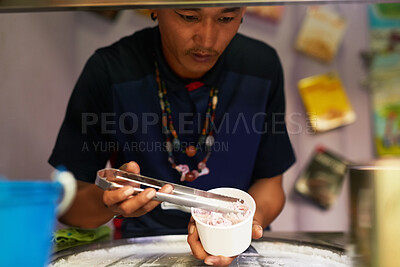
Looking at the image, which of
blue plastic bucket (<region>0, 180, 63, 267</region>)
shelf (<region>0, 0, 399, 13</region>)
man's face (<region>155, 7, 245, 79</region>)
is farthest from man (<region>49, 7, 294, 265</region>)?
blue plastic bucket (<region>0, 180, 63, 267</region>)

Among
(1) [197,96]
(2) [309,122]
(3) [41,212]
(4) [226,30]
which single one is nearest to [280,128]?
(2) [309,122]

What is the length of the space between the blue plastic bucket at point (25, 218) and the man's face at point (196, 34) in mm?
563

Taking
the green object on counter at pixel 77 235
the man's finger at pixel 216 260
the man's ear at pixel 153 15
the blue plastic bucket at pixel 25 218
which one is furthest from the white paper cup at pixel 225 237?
the man's ear at pixel 153 15

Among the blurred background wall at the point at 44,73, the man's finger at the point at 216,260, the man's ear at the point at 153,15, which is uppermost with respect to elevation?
the man's ear at the point at 153,15

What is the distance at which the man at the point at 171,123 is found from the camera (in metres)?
1.21

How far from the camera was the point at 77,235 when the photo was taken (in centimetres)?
113

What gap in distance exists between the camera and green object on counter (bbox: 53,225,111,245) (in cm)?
111

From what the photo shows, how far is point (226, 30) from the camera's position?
42.2 inches

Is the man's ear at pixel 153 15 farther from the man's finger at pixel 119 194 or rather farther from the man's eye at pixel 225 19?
the man's finger at pixel 119 194

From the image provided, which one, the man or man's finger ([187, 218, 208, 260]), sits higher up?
the man

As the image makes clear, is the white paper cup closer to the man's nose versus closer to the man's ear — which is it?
the man's nose

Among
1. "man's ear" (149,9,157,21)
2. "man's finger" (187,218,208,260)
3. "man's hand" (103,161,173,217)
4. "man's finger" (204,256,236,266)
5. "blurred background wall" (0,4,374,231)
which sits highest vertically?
"man's ear" (149,9,157,21)

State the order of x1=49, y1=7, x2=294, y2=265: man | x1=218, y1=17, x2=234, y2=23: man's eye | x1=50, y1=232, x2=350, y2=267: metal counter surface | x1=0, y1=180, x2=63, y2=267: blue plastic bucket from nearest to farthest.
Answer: x1=0, y1=180, x2=63, y2=267: blue plastic bucket
x1=50, y1=232, x2=350, y2=267: metal counter surface
x1=218, y1=17, x2=234, y2=23: man's eye
x1=49, y1=7, x2=294, y2=265: man

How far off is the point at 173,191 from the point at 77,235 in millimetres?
444
